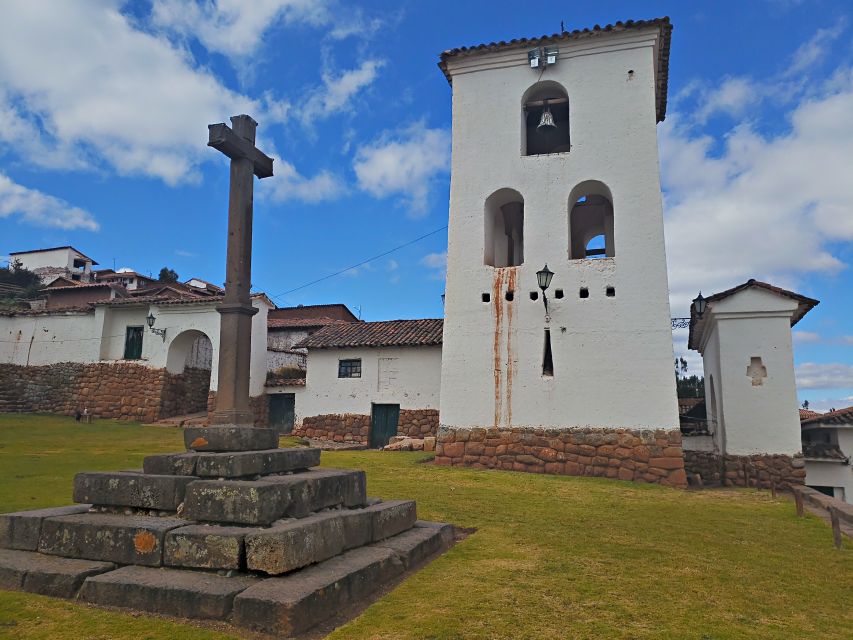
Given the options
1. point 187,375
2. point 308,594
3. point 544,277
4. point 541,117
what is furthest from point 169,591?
point 187,375

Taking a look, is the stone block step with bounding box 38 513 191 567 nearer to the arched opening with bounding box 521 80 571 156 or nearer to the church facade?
the church facade

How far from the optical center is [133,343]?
21953 millimetres

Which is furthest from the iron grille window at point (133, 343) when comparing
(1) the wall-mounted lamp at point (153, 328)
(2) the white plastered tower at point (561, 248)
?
(2) the white plastered tower at point (561, 248)

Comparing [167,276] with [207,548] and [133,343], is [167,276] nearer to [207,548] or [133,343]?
Answer: [133,343]

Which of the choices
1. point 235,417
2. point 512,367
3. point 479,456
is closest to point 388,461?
point 479,456

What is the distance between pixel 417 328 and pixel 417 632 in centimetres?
1591

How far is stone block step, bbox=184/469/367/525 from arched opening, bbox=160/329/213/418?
17581mm

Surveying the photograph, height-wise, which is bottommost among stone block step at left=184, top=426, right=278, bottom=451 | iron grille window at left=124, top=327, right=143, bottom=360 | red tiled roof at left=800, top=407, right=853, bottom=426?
stone block step at left=184, top=426, right=278, bottom=451

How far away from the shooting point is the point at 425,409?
1802 cm

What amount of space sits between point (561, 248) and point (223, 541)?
10.5m

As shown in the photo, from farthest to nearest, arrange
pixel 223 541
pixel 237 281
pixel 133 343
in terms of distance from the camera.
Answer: pixel 133 343 → pixel 237 281 → pixel 223 541

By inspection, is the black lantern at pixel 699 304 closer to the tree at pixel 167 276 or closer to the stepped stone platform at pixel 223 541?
the stepped stone platform at pixel 223 541

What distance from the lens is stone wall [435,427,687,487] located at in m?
11.9

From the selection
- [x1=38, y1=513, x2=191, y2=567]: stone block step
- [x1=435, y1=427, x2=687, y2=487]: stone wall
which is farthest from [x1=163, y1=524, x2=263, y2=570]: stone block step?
[x1=435, y1=427, x2=687, y2=487]: stone wall
